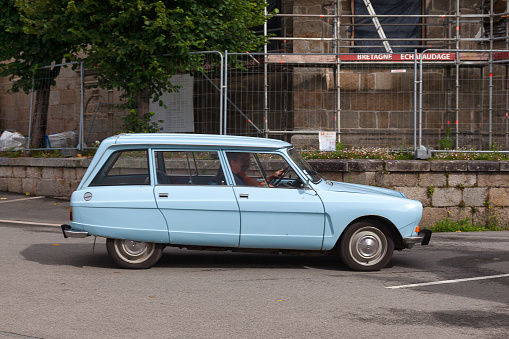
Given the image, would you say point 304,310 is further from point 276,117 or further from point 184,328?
point 276,117

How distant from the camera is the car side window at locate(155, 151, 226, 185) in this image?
305 inches

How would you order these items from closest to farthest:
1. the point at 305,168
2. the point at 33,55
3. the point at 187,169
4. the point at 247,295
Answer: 1. the point at 247,295
2. the point at 187,169
3. the point at 305,168
4. the point at 33,55

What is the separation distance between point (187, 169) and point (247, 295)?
1.85 m

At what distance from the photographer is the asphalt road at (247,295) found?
5346mm

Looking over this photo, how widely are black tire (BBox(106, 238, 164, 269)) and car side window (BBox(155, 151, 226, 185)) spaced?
0.78 meters

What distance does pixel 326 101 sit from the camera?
56.0 ft

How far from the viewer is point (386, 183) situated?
1246 cm

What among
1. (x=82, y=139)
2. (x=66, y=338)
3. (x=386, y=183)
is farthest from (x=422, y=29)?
(x=66, y=338)

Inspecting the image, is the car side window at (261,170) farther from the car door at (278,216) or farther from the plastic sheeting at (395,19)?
the plastic sheeting at (395,19)

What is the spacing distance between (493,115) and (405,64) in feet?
10.8

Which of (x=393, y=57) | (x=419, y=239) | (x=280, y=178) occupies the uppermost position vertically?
(x=393, y=57)

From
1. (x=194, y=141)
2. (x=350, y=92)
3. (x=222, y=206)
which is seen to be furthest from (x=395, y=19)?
(x=222, y=206)

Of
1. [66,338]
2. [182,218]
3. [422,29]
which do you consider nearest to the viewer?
[66,338]

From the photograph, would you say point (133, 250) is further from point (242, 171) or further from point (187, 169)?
point (242, 171)
